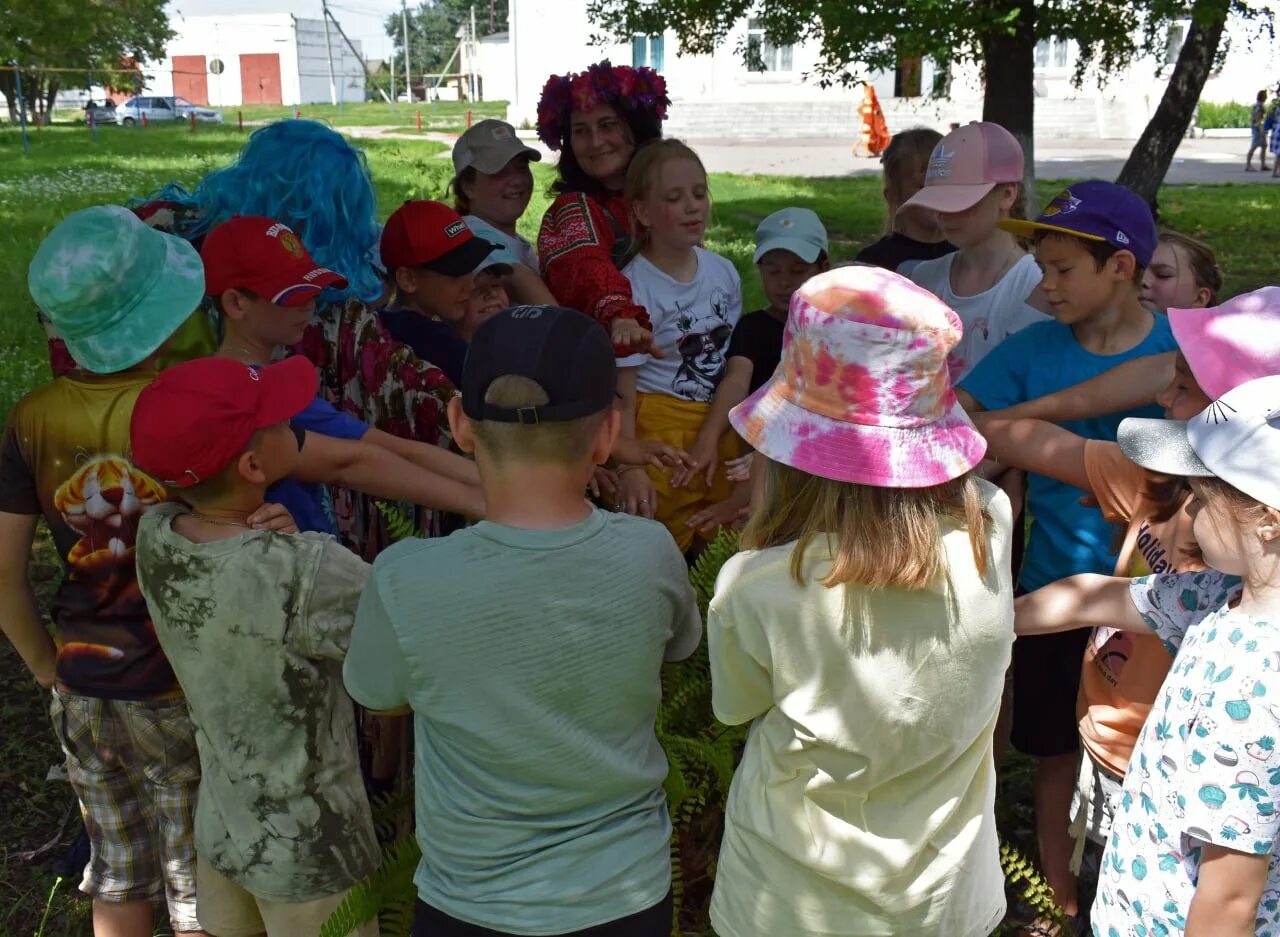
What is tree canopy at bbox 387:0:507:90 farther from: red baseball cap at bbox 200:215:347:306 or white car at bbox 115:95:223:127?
red baseball cap at bbox 200:215:347:306

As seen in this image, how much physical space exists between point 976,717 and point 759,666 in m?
0.41

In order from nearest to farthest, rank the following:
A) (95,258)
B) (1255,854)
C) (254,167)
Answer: (1255,854)
(95,258)
(254,167)

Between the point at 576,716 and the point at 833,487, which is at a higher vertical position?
the point at 833,487

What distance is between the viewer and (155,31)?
48312 millimetres

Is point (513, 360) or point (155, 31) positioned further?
point (155, 31)

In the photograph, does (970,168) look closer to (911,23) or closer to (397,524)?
(397,524)

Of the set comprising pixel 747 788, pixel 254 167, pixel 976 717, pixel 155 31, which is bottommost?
pixel 747 788

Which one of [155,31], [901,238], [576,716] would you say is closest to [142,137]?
[155,31]

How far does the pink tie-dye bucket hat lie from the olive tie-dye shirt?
0.96m

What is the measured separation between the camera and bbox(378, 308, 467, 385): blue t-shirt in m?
3.52

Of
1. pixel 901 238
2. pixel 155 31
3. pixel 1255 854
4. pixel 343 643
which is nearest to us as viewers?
pixel 1255 854

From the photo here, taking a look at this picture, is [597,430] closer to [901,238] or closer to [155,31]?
[901,238]

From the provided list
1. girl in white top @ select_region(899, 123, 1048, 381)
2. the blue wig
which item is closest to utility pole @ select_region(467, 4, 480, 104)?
girl in white top @ select_region(899, 123, 1048, 381)

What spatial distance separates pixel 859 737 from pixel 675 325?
2.17 m
